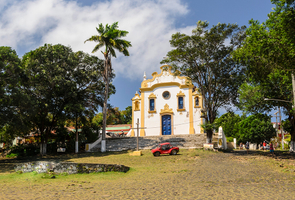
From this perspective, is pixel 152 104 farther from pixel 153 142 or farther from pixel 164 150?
pixel 164 150

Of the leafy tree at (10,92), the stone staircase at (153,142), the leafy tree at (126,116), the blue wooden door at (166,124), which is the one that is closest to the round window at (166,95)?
the blue wooden door at (166,124)

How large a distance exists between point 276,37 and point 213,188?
9916 millimetres

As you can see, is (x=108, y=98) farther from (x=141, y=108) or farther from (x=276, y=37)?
(x=276, y=37)

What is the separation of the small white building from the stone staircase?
3060mm

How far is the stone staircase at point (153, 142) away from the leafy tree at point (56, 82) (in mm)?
4412

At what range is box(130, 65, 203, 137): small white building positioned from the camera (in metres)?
27.5

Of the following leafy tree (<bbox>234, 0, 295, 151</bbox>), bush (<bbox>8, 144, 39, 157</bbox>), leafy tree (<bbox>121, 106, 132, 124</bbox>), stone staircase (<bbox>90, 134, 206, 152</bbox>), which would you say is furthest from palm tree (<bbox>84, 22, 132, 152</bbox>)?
leafy tree (<bbox>121, 106, 132, 124</bbox>)

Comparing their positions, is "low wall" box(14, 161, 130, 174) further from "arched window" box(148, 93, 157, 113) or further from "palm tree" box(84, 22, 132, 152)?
"arched window" box(148, 93, 157, 113)

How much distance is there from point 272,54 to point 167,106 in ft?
53.7

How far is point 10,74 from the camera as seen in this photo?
53.8ft

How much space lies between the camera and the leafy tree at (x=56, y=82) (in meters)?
19.6

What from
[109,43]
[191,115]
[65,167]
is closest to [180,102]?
[191,115]

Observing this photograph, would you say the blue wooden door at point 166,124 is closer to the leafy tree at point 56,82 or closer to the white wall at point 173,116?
the white wall at point 173,116

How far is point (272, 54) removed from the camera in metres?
13.4
